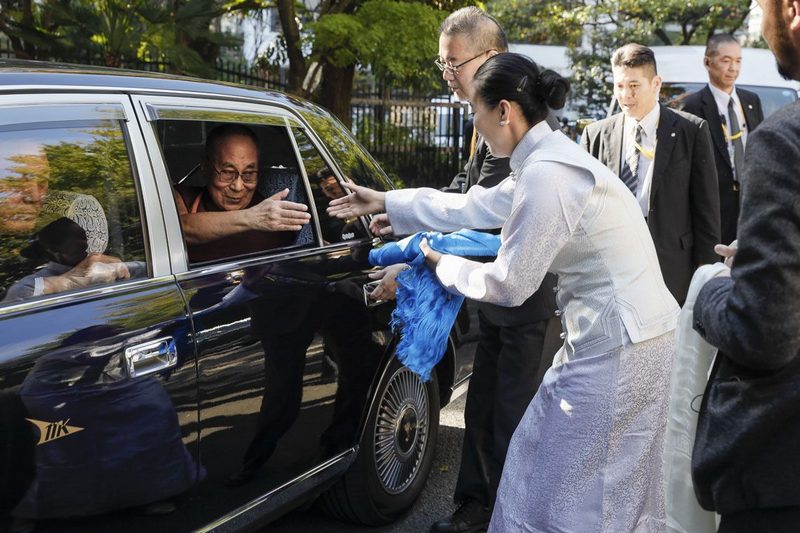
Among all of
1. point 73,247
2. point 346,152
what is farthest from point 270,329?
point 346,152

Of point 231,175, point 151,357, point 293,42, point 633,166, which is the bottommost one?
point 151,357

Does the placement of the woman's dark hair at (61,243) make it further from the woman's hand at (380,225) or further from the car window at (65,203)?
the woman's hand at (380,225)

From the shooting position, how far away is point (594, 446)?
8.88 feet

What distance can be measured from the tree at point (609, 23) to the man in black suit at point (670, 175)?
15.9 metres

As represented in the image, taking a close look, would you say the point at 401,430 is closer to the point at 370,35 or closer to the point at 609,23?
the point at 370,35

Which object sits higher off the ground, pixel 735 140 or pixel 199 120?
pixel 199 120

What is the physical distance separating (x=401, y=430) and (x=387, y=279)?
988 millimetres

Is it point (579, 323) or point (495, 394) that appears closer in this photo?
point (579, 323)

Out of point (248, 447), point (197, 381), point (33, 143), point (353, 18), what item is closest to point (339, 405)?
point (248, 447)

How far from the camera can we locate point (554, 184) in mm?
2613

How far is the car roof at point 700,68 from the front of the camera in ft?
38.9

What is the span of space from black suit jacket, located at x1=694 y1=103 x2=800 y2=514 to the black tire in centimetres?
220

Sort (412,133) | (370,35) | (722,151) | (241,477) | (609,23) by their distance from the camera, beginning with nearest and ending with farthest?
(241,477) < (722,151) < (370,35) < (412,133) < (609,23)

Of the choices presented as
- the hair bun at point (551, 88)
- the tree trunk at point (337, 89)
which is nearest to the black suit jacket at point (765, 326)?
the hair bun at point (551, 88)
